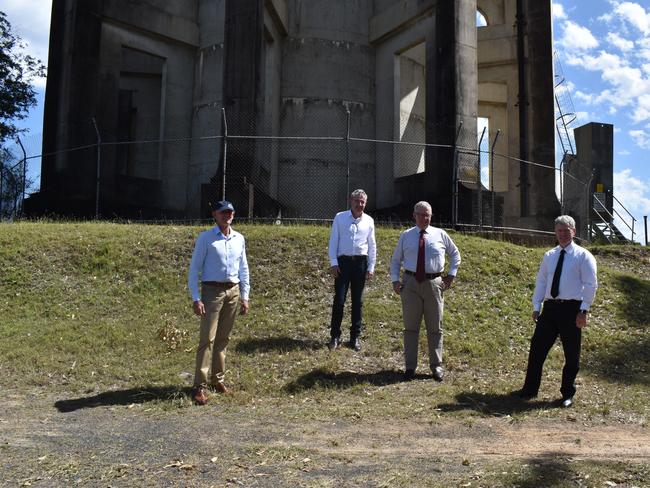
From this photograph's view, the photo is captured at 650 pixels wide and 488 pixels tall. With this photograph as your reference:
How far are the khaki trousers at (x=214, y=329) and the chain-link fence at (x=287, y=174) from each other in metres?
8.32

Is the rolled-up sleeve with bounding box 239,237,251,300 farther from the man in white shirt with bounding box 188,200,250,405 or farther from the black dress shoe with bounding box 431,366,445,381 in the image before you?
the black dress shoe with bounding box 431,366,445,381

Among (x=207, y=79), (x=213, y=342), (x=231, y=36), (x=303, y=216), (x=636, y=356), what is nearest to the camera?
(x=213, y=342)

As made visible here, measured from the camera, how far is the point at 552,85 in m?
18.7

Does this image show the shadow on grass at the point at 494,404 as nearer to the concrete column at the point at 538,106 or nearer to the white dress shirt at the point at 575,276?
the white dress shirt at the point at 575,276

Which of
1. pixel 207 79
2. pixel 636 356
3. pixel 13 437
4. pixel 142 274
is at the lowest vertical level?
pixel 13 437

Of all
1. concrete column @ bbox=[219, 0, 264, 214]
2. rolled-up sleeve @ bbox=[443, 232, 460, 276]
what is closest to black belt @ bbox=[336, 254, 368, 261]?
rolled-up sleeve @ bbox=[443, 232, 460, 276]

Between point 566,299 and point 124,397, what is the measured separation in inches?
178

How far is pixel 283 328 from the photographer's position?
8.72 metres

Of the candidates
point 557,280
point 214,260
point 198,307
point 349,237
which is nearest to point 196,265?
point 214,260

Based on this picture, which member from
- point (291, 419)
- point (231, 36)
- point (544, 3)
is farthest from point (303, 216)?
point (291, 419)

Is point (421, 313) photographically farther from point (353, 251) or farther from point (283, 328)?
point (283, 328)

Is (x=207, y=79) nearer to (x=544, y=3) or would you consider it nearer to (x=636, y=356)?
(x=544, y=3)

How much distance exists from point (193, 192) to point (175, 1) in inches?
224

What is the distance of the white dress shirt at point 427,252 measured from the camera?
711 cm
